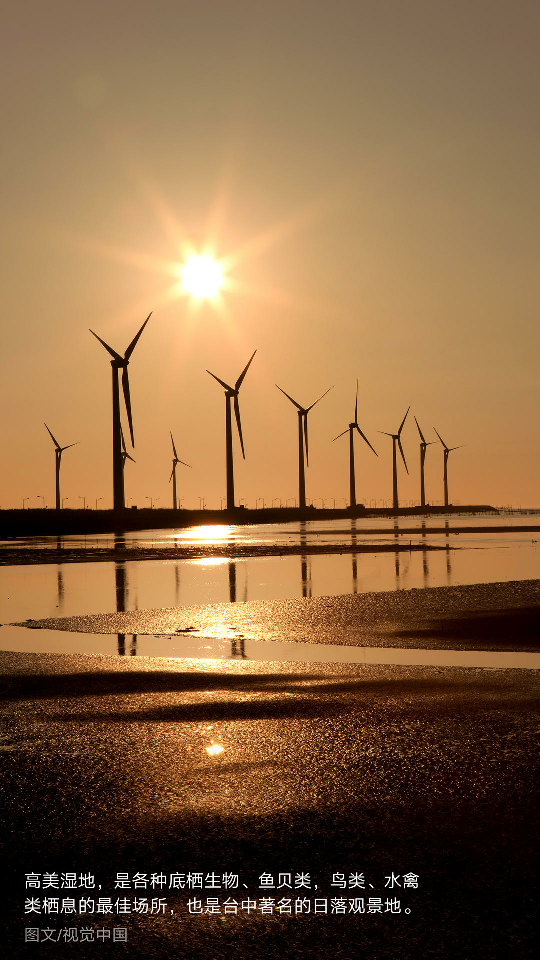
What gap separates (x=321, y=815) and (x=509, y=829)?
1600 mm

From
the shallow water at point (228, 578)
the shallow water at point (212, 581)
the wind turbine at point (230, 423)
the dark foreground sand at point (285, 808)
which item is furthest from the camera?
the wind turbine at point (230, 423)

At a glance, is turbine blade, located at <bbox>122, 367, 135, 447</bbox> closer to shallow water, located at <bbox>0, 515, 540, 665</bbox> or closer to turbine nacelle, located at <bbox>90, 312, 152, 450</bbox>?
turbine nacelle, located at <bbox>90, 312, 152, 450</bbox>

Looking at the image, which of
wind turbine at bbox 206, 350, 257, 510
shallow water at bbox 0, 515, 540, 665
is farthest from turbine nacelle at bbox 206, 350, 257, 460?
shallow water at bbox 0, 515, 540, 665

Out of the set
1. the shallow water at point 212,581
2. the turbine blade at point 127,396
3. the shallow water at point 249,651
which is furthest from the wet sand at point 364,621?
the turbine blade at point 127,396

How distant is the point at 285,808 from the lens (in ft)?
28.3

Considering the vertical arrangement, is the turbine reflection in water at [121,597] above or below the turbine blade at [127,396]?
below

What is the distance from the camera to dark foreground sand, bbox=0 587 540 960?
6.27m

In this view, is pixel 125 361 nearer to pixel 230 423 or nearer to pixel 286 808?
pixel 230 423

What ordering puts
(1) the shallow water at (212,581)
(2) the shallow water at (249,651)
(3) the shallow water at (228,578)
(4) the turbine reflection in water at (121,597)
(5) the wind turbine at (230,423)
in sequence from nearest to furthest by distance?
(2) the shallow water at (249,651) → (4) the turbine reflection in water at (121,597) → (1) the shallow water at (212,581) → (3) the shallow water at (228,578) → (5) the wind turbine at (230,423)

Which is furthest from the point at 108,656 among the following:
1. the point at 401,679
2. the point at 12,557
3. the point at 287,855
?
the point at 12,557

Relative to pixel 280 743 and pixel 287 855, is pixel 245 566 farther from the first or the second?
pixel 287 855

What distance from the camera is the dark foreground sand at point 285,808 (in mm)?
6270

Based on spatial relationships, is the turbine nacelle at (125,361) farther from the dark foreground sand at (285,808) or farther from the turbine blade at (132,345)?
the dark foreground sand at (285,808)

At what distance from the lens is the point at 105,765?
399 inches
